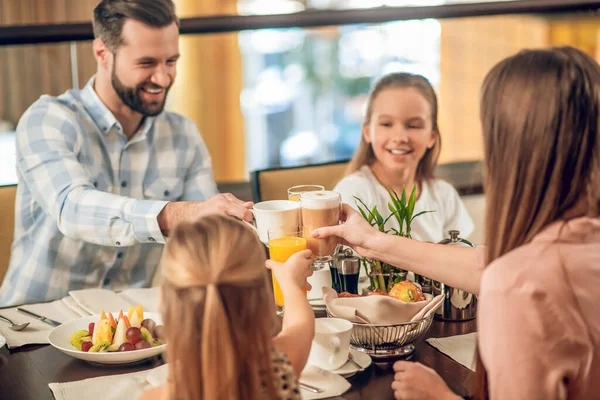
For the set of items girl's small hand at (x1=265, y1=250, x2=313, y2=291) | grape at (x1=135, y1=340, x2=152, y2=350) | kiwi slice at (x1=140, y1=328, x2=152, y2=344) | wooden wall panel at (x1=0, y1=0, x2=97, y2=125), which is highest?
wooden wall panel at (x1=0, y1=0, x2=97, y2=125)

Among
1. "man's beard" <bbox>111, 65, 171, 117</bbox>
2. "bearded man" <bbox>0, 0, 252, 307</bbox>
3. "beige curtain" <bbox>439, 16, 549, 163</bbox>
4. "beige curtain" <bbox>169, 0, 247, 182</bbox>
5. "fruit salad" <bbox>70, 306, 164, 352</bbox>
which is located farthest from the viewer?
"beige curtain" <bbox>169, 0, 247, 182</bbox>

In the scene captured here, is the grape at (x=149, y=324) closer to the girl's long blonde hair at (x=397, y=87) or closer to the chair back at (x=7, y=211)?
the chair back at (x=7, y=211)

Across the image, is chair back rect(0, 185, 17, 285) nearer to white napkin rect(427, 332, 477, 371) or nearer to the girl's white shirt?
the girl's white shirt

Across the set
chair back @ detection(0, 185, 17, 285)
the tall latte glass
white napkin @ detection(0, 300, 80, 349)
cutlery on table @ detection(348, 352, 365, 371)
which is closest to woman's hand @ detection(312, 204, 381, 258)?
the tall latte glass

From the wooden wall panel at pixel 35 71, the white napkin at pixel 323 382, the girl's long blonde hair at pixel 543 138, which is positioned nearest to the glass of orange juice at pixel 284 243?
the white napkin at pixel 323 382

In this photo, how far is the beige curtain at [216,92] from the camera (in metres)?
4.56

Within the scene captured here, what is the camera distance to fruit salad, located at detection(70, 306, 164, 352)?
142 cm

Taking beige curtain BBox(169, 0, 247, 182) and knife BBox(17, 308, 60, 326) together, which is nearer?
knife BBox(17, 308, 60, 326)

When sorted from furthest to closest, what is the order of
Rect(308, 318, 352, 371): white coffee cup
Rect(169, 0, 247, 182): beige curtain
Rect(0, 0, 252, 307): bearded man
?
Rect(169, 0, 247, 182): beige curtain → Rect(0, 0, 252, 307): bearded man → Rect(308, 318, 352, 371): white coffee cup

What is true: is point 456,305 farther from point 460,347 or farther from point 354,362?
point 354,362

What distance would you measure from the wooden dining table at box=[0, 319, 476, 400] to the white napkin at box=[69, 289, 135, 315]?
0.68 ft

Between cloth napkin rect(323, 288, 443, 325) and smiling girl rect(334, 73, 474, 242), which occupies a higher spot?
smiling girl rect(334, 73, 474, 242)

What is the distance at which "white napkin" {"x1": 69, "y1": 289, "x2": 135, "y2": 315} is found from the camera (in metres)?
1.70

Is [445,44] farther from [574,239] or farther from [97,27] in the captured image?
[574,239]
